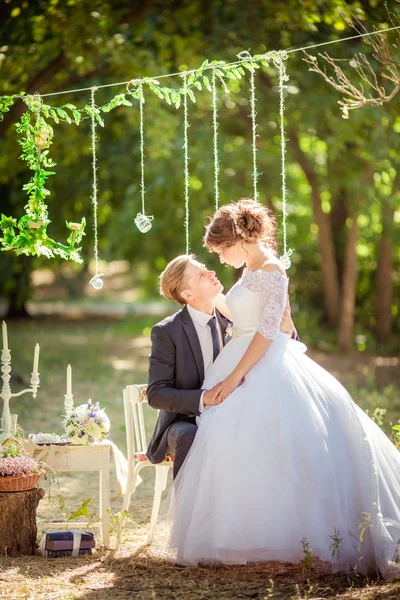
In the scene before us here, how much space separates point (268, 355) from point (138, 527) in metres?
1.57

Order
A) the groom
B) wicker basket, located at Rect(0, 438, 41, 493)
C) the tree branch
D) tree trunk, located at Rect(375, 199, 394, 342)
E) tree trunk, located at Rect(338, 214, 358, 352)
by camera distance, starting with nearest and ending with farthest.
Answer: wicker basket, located at Rect(0, 438, 41, 493) → the groom → the tree branch → tree trunk, located at Rect(338, 214, 358, 352) → tree trunk, located at Rect(375, 199, 394, 342)

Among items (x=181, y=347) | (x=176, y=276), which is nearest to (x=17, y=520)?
(x=181, y=347)

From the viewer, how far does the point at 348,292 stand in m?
13.5

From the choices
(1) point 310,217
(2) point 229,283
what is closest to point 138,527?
(2) point 229,283

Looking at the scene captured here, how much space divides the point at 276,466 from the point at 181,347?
0.94m

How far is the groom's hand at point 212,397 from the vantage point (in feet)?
14.6

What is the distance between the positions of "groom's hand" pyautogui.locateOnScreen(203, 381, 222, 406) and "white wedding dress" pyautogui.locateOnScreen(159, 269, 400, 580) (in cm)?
5

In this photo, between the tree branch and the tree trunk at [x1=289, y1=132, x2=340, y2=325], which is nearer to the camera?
the tree branch

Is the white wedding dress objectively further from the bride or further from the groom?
the groom

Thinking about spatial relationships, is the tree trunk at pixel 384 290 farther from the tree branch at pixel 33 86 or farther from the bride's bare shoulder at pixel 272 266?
the bride's bare shoulder at pixel 272 266

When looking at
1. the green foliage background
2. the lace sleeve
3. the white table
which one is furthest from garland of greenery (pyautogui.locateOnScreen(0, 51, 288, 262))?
the green foliage background

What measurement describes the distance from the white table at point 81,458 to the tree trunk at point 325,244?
28.9ft

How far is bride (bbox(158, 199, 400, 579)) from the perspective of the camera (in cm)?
403

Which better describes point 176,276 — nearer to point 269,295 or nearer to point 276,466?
point 269,295
